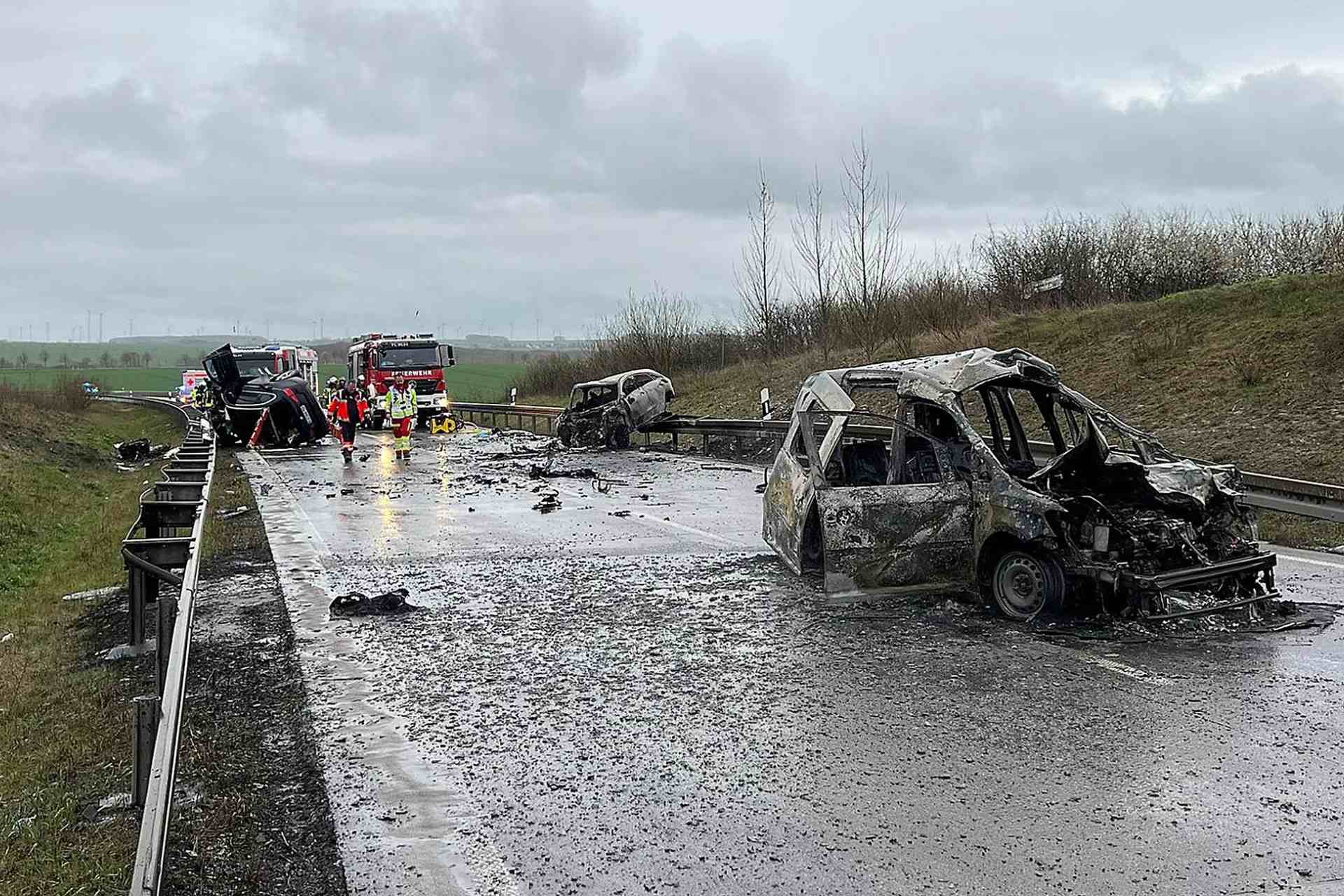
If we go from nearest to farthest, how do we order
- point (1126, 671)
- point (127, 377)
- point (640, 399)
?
1. point (1126, 671)
2. point (640, 399)
3. point (127, 377)

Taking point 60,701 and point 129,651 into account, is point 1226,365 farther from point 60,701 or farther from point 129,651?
point 60,701

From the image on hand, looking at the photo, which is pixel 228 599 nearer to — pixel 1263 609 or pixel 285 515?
pixel 285 515

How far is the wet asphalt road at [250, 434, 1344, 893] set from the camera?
14.1 feet

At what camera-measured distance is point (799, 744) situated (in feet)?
18.6

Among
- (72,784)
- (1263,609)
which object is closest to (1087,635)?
(1263,609)

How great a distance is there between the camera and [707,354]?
145 ft

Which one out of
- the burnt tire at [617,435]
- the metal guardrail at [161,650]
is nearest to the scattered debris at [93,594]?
the metal guardrail at [161,650]

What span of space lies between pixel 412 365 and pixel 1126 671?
32.6m

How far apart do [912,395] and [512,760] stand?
4.85 m

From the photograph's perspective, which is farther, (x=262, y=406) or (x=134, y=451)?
(x=134, y=451)

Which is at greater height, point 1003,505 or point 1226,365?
point 1226,365

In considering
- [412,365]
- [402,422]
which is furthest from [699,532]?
[412,365]

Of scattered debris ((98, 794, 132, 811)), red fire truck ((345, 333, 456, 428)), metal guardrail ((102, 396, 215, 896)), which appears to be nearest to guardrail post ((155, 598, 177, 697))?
metal guardrail ((102, 396, 215, 896))

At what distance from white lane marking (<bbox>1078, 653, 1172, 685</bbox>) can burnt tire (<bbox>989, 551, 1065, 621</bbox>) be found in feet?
2.27
